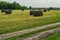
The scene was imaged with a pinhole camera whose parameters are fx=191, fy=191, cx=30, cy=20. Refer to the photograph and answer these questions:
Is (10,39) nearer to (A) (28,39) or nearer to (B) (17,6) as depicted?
(A) (28,39)

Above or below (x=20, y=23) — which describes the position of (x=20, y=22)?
below

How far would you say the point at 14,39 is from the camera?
15445 mm

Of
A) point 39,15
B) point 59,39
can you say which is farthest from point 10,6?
point 59,39

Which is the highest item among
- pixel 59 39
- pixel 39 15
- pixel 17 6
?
pixel 59 39

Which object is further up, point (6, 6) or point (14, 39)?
point (14, 39)

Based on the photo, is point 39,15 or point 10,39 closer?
point 10,39

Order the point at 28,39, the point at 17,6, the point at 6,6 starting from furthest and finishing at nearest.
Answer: the point at 17,6 < the point at 6,6 < the point at 28,39

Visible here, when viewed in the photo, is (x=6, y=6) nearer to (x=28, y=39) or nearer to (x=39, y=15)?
(x=39, y=15)

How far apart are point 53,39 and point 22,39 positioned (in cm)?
282

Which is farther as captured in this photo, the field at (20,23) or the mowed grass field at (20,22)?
the mowed grass field at (20,22)

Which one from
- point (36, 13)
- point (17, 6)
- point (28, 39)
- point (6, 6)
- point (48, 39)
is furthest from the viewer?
point (17, 6)

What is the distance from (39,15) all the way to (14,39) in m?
29.0

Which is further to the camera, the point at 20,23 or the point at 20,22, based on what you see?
the point at 20,22

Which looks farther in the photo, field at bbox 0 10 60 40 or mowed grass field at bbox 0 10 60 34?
mowed grass field at bbox 0 10 60 34
